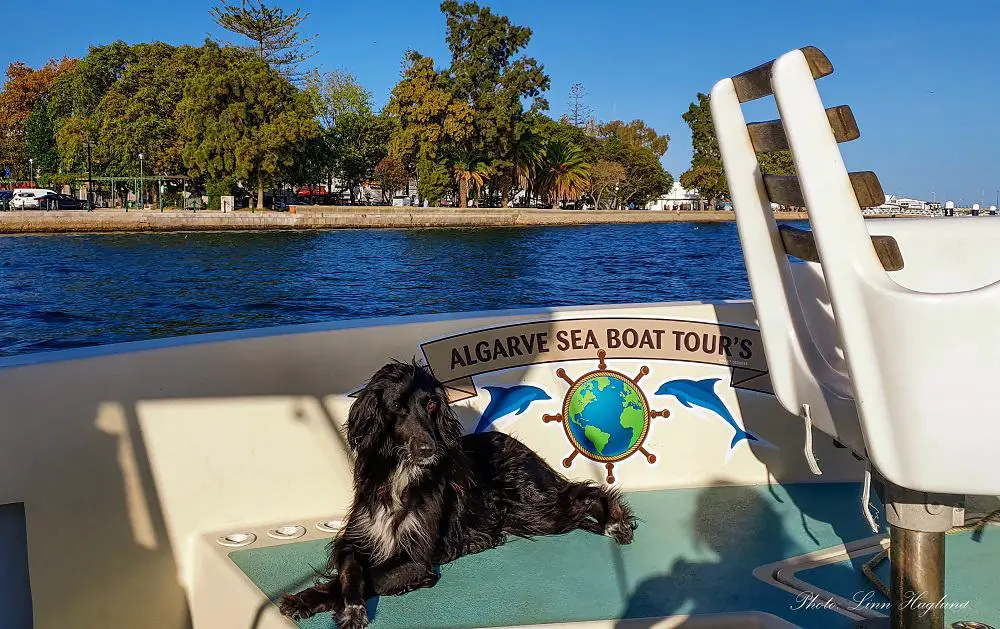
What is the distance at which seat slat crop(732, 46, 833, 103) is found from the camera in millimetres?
1767

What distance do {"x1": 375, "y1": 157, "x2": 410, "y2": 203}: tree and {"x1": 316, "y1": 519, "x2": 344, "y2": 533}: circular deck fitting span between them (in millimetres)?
81531

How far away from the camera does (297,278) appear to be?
37812 mm

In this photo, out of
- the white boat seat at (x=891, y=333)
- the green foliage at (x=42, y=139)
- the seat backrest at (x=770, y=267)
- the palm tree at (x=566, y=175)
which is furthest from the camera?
the palm tree at (x=566, y=175)

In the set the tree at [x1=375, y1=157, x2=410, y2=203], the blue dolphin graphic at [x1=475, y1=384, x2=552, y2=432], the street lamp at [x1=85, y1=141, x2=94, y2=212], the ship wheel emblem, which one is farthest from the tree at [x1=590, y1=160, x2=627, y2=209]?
the blue dolphin graphic at [x1=475, y1=384, x2=552, y2=432]

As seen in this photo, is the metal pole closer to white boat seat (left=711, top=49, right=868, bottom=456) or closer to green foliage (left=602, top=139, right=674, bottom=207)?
white boat seat (left=711, top=49, right=868, bottom=456)

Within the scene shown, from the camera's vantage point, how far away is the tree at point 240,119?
213 ft

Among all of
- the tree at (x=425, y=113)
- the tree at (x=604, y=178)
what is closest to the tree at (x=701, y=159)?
the tree at (x=604, y=178)

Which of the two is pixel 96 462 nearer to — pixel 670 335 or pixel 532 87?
pixel 670 335

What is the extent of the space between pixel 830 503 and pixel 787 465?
0.34m

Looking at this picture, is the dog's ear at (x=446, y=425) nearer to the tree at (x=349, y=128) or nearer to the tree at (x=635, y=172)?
the tree at (x=349, y=128)

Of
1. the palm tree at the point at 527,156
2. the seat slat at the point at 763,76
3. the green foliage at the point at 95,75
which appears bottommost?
the seat slat at the point at 763,76

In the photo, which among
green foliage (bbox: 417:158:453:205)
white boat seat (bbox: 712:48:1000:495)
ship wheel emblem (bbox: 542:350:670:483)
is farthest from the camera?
green foliage (bbox: 417:158:453:205)

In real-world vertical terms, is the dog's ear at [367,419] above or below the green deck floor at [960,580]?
above

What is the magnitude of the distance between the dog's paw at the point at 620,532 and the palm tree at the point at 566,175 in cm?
9252
